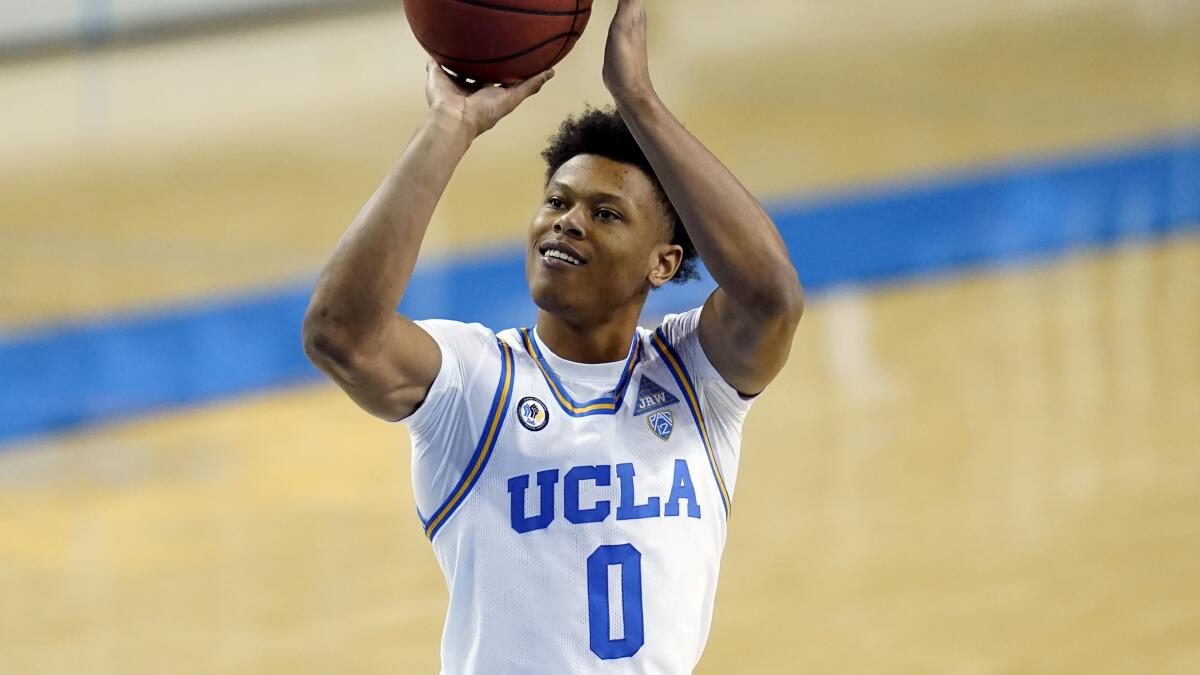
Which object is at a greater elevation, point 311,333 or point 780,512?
point 780,512

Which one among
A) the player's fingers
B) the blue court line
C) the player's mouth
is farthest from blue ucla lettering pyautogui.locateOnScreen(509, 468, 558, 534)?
the blue court line

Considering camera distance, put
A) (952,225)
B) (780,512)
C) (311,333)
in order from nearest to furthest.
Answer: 1. (311,333)
2. (780,512)
3. (952,225)

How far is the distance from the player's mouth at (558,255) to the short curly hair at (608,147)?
20 centimetres

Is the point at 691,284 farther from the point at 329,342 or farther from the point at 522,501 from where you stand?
the point at 329,342

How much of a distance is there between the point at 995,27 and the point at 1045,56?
0.65 m

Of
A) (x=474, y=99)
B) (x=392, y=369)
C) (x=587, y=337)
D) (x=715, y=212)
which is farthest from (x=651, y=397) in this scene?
(x=474, y=99)

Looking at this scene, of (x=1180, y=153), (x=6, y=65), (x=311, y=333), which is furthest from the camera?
(x=6, y=65)

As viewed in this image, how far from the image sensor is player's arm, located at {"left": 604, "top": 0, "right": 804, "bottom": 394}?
2.50 m

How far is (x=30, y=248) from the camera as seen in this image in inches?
342

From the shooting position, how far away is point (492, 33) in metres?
2.51

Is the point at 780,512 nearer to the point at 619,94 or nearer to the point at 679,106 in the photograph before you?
the point at 619,94

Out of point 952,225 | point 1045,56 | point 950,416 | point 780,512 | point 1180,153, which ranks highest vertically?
point 1045,56

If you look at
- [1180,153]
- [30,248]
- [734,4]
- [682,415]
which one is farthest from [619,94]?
[734,4]

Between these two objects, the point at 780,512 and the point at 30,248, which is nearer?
the point at 780,512
